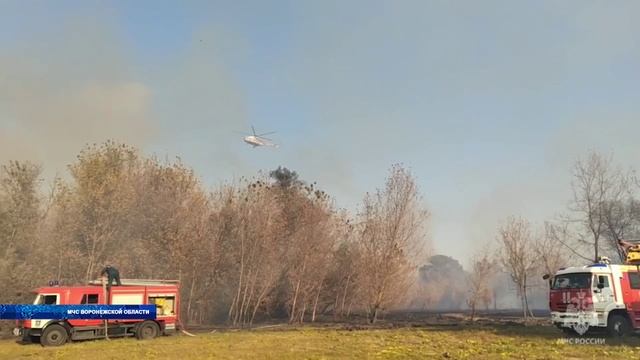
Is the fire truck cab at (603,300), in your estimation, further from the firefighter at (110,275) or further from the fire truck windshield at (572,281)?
the firefighter at (110,275)

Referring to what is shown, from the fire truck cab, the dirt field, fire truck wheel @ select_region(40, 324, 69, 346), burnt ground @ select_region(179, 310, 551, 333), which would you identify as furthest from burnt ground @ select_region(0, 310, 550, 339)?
fire truck wheel @ select_region(40, 324, 69, 346)

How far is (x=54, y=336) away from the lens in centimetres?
2481

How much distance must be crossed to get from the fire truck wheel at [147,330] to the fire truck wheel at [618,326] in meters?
22.9

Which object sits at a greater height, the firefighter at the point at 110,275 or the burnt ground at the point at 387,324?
the firefighter at the point at 110,275

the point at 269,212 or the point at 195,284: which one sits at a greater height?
the point at 269,212

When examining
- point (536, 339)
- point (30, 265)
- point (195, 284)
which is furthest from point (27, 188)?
point (536, 339)

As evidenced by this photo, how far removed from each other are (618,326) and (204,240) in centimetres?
2896

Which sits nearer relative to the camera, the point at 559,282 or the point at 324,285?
the point at 559,282

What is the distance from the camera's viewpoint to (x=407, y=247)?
44375mm

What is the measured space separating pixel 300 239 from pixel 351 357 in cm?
2929

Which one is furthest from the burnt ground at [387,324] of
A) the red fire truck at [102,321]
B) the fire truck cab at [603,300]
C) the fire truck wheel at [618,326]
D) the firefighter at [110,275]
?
the fire truck wheel at [618,326]

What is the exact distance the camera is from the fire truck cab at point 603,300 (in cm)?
2534

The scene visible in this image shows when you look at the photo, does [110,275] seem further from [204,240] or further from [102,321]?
[204,240]

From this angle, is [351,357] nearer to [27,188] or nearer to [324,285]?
[27,188]
